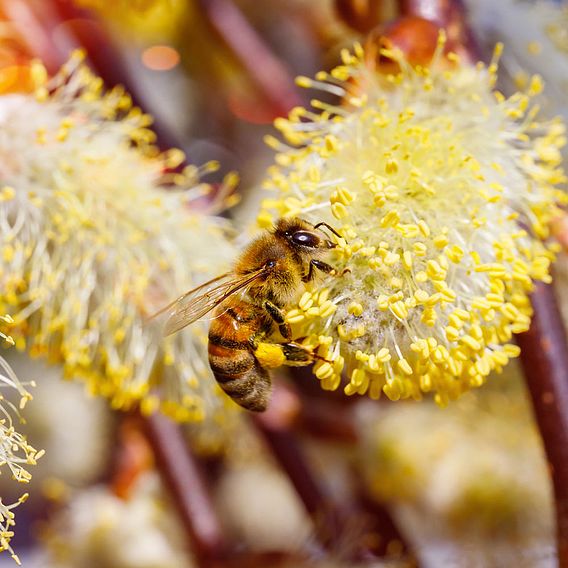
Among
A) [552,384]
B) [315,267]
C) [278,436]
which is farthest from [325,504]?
[315,267]

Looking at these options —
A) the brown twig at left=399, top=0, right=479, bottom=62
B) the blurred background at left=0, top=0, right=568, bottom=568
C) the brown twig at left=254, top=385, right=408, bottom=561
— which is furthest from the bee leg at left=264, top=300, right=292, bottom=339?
the brown twig at left=254, top=385, right=408, bottom=561

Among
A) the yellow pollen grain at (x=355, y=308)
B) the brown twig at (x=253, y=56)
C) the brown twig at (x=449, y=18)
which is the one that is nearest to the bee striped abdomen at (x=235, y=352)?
the yellow pollen grain at (x=355, y=308)

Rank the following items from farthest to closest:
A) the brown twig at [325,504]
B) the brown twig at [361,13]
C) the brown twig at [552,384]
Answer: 1. the brown twig at [325,504]
2. the brown twig at [361,13]
3. the brown twig at [552,384]

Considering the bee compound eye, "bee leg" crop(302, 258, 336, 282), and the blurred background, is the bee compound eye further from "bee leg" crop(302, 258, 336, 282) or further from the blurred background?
the blurred background

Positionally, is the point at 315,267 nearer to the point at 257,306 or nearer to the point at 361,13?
the point at 257,306

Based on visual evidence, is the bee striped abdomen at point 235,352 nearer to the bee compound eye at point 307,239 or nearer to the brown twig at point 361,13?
the bee compound eye at point 307,239

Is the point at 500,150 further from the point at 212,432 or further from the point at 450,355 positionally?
the point at 212,432

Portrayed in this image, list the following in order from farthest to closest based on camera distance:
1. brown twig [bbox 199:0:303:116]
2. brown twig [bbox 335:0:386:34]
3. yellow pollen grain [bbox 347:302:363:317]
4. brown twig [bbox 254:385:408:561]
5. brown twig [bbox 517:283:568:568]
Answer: brown twig [bbox 199:0:303:116] → brown twig [bbox 254:385:408:561] → brown twig [bbox 335:0:386:34] → brown twig [bbox 517:283:568:568] → yellow pollen grain [bbox 347:302:363:317]
